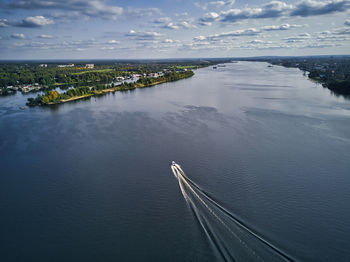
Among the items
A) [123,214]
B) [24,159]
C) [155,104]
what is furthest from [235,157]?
[155,104]

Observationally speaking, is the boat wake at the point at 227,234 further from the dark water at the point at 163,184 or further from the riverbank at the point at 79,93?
the riverbank at the point at 79,93

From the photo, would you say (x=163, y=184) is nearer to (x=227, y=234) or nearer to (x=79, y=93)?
(x=227, y=234)

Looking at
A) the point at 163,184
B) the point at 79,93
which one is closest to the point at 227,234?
the point at 163,184

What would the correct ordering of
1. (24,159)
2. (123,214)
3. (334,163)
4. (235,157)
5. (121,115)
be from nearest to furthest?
(123,214) < (334,163) < (235,157) < (24,159) < (121,115)

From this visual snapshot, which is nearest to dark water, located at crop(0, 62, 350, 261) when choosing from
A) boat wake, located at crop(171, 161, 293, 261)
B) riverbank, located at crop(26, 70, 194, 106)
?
boat wake, located at crop(171, 161, 293, 261)

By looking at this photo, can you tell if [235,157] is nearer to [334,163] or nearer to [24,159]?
[334,163]

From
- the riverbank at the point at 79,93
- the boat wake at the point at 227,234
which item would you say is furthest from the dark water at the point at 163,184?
the riverbank at the point at 79,93

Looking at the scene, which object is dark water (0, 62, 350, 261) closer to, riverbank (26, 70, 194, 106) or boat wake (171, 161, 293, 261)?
boat wake (171, 161, 293, 261)
